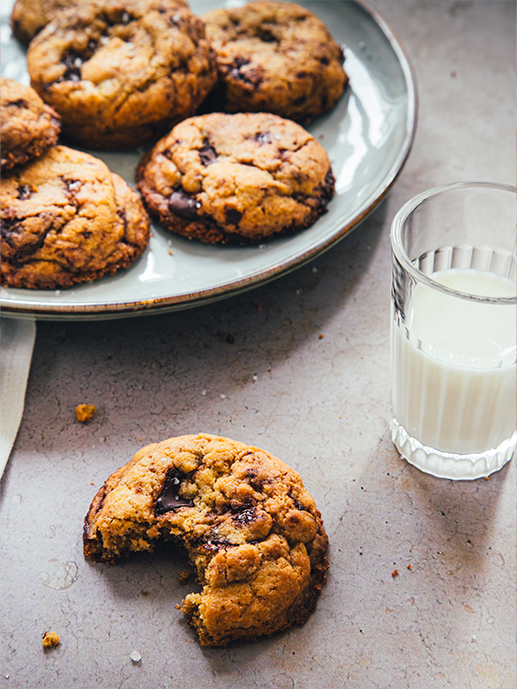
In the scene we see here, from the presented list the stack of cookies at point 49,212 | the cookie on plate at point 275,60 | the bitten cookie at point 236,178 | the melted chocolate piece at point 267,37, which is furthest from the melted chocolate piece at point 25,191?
the melted chocolate piece at point 267,37

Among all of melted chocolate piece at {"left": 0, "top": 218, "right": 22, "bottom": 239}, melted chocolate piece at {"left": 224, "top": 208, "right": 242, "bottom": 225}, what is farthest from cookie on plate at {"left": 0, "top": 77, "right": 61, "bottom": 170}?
melted chocolate piece at {"left": 224, "top": 208, "right": 242, "bottom": 225}

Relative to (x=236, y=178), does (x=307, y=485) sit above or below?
below

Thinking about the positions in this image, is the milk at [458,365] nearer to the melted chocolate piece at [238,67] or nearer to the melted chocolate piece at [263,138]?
the melted chocolate piece at [263,138]

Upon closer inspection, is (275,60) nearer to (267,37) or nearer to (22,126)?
(267,37)

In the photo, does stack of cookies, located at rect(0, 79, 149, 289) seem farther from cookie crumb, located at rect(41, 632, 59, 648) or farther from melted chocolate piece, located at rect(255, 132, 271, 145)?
cookie crumb, located at rect(41, 632, 59, 648)

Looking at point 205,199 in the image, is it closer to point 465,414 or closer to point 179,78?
point 179,78

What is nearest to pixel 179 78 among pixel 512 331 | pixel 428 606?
pixel 512 331

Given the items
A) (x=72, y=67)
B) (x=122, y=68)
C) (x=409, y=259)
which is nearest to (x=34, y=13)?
(x=72, y=67)
